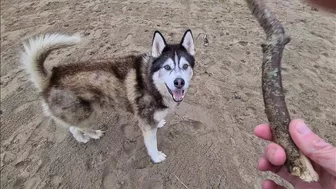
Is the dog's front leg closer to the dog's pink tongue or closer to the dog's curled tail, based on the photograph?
the dog's pink tongue

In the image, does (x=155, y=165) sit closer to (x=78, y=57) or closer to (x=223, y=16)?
(x=78, y=57)

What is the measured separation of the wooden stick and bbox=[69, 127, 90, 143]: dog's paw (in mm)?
2384

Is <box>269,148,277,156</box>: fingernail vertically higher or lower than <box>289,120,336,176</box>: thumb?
lower

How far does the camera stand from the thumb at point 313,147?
1.77 m

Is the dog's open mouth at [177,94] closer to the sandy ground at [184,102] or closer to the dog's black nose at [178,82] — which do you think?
the dog's black nose at [178,82]

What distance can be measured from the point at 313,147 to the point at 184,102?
7.95 ft

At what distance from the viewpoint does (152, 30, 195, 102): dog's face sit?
3.04 meters

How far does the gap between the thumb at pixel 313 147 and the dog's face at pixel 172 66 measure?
1.33m

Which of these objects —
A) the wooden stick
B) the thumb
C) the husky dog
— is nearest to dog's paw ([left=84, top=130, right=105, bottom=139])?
the husky dog

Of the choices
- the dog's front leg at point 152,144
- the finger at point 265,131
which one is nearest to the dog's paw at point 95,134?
the dog's front leg at point 152,144

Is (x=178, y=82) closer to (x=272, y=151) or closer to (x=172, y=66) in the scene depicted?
(x=172, y=66)

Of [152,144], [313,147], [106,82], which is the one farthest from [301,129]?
[106,82]

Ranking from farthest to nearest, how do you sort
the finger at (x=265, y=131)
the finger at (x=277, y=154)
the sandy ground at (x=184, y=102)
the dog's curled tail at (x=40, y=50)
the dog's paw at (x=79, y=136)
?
the dog's paw at (x=79, y=136) < the sandy ground at (x=184, y=102) < the dog's curled tail at (x=40, y=50) < the finger at (x=265, y=131) < the finger at (x=277, y=154)

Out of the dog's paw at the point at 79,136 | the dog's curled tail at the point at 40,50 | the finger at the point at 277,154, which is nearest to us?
the finger at the point at 277,154
